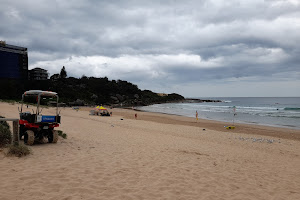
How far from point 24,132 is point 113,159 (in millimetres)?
4432

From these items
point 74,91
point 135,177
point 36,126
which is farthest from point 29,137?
point 74,91

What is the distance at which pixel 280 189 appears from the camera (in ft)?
18.9

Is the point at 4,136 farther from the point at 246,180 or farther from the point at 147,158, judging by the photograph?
the point at 246,180

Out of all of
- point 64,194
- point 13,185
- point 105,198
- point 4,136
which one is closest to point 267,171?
point 105,198

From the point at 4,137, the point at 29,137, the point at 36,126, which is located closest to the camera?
the point at 4,137

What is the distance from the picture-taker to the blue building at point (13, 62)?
68662 millimetres

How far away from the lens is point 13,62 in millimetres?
70812

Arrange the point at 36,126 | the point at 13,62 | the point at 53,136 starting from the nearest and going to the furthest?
1. the point at 36,126
2. the point at 53,136
3. the point at 13,62

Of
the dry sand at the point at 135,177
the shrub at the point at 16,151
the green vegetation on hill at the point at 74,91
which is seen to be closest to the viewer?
the dry sand at the point at 135,177

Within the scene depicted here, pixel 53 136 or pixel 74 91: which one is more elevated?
pixel 74 91

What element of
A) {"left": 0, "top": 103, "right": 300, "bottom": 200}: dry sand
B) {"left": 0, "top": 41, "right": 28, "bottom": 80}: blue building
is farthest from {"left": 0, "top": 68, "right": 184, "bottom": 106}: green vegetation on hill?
{"left": 0, "top": 103, "right": 300, "bottom": 200}: dry sand

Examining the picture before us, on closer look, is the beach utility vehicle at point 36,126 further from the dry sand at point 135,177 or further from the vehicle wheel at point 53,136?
the dry sand at point 135,177

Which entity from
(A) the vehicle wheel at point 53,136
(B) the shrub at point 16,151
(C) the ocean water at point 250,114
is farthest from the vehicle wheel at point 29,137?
(C) the ocean water at point 250,114

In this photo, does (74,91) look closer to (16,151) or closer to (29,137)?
(29,137)
